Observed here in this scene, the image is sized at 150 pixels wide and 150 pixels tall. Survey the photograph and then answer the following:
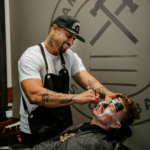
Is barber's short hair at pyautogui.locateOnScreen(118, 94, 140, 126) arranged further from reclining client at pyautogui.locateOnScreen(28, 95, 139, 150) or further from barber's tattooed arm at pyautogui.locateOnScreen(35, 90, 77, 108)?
barber's tattooed arm at pyautogui.locateOnScreen(35, 90, 77, 108)

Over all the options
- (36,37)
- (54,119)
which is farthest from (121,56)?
(36,37)

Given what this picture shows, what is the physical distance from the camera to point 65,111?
184cm

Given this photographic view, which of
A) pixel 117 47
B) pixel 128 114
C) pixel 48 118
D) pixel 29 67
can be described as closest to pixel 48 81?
pixel 29 67

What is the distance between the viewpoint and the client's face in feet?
5.18

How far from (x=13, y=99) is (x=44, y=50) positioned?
1.89 m

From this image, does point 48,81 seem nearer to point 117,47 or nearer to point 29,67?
point 29,67

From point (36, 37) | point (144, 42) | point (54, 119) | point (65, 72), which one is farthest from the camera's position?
point (36, 37)

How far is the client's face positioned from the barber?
10 cm

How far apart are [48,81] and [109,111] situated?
0.71 metres

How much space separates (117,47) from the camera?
2217 millimetres

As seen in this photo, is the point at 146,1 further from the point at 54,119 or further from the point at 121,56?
the point at 54,119

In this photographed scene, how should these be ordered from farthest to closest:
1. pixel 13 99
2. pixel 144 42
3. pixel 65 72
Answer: pixel 13 99 < pixel 144 42 < pixel 65 72

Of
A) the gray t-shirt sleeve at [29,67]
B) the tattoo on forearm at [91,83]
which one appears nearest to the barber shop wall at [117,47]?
the tattoo on forearm at [91,83]

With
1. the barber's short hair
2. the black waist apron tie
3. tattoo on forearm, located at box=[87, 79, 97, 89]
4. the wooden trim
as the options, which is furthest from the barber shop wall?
the wooden trim
